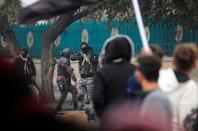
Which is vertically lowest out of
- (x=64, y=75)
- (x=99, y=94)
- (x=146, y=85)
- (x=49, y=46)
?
(x=64, y=75)

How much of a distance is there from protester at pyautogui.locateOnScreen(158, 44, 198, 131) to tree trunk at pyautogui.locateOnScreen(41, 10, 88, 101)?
36.0 feet

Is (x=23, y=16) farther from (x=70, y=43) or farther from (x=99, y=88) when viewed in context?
(x=70, y=43)

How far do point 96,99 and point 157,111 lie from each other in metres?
1.00

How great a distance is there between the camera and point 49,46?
616 inches

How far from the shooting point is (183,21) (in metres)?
15.8

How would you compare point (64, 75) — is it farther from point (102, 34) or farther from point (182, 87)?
point (182, 87)

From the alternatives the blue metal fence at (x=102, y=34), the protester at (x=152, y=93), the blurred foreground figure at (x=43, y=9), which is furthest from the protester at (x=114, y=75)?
the blue metal fence at (x=102, y=34)

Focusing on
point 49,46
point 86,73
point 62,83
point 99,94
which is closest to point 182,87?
point 99,94

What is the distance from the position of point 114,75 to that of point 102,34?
1475cm

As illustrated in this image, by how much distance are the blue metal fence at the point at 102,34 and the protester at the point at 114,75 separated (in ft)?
41.9

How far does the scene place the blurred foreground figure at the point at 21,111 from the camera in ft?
A: 2.88

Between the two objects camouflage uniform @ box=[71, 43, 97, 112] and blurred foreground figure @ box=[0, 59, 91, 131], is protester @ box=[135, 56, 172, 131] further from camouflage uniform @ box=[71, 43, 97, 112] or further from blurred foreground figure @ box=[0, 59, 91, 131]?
camouflage uniform @ box=[71, 43, 97, 112]

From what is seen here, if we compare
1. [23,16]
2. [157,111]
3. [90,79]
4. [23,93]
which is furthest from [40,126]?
[90,79]

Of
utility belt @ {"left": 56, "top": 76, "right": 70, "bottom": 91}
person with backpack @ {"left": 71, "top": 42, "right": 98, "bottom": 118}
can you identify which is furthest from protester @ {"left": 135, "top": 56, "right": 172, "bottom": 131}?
utility belt @ {"left": 56, "top": 76, "right": 70, "bottom": 91}
